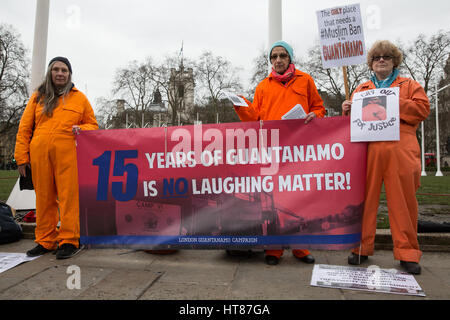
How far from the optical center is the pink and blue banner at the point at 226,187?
289 cm

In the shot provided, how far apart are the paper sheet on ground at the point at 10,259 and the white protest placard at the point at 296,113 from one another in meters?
2.89

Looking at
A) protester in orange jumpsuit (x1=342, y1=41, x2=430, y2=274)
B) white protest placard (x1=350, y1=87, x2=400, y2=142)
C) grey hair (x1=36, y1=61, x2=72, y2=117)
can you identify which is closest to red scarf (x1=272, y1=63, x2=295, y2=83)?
white protest placard (x1=350, y1=87, x2=400, y2=142)

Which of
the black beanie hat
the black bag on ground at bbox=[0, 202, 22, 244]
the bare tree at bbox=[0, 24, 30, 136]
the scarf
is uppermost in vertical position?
the bare tree at bbox=[0, 24, 30, 136]

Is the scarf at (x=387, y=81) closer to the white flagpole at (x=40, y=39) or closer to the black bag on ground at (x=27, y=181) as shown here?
the black bag on ground at (x=27, y=181)

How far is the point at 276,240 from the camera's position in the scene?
9.56 feet

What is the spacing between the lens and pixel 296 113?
301 centimetres

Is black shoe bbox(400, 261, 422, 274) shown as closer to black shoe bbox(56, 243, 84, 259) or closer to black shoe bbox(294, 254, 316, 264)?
black shoe bbox(294, 254, 316, 264)

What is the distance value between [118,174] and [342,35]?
2538 millimetres

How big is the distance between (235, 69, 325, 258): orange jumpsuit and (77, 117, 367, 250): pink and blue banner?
25 centimetres

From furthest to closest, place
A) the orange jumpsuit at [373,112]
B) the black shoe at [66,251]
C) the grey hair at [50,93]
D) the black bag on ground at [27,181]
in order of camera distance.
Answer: the black bag on ground at [27,181] < the grey hair at [50,93] < the black shoe at [66,251] < the orange jumpsuit at [373,112]

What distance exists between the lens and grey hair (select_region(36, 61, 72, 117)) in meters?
3.45

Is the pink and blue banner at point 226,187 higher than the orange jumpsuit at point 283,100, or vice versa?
the orange jumpsuit at point 283,100

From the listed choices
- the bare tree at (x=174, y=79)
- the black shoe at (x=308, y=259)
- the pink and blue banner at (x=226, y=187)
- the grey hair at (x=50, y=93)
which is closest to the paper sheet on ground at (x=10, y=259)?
the pink and blue banner at (x=226, y=187)
